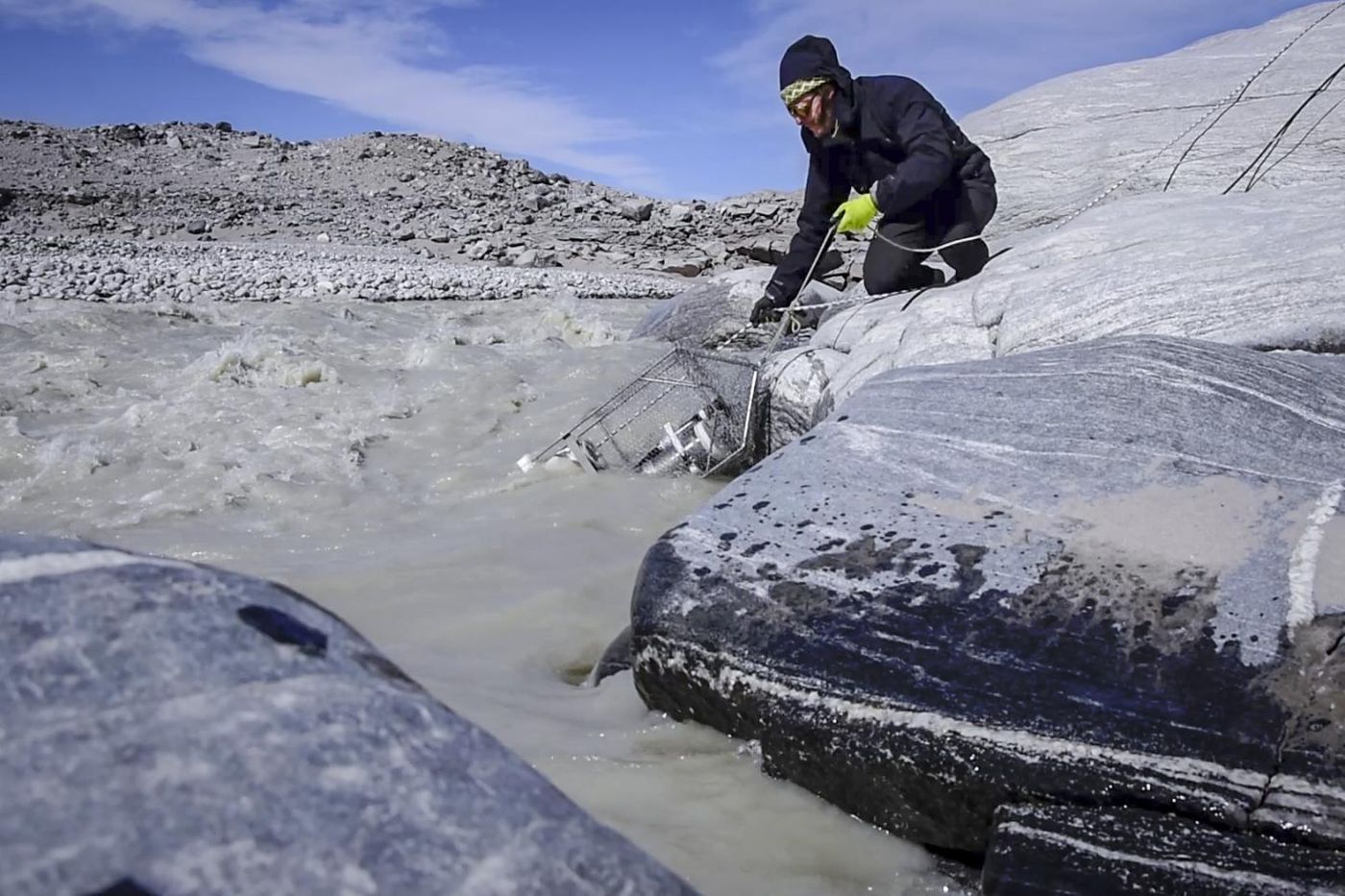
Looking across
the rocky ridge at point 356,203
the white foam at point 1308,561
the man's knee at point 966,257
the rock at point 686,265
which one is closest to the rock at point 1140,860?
the white foam at point 1308,561

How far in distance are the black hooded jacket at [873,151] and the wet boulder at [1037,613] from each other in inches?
110

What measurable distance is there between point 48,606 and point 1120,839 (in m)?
1.50

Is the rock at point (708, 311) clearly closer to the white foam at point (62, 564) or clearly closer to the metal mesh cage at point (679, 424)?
the metal mesh cage at point (679, 424)

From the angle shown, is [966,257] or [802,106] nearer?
[802,106]

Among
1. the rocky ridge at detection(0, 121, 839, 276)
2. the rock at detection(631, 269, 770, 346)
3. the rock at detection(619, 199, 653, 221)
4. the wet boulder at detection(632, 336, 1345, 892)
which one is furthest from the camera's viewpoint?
the rock at detection(619, 199, 653, 221)

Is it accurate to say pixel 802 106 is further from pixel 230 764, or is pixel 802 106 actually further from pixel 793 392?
pixel 230 764

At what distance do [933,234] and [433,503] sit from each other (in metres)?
3.19

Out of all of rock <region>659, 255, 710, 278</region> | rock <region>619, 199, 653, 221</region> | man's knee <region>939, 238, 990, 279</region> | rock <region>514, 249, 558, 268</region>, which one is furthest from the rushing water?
rock <region>619, 199, 653, 221</region>

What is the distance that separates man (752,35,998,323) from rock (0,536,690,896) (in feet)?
15.1

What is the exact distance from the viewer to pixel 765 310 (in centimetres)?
610

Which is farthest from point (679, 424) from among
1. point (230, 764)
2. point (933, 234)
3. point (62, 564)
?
point (230, 764)

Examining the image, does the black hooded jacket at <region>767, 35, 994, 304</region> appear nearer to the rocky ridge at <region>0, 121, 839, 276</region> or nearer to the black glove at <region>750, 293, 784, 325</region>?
the black glove at <region>750, 293, 784, 325</region>

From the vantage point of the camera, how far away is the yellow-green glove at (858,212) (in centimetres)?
Result: 537

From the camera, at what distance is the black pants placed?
18.7 ft
